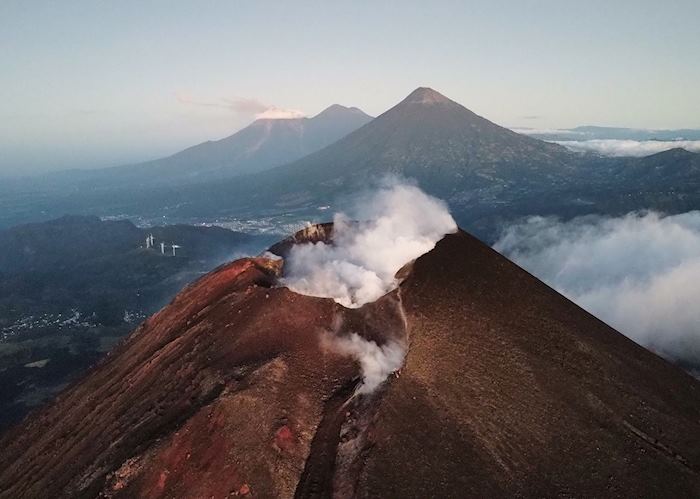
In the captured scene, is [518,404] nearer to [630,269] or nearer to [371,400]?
[371,400]

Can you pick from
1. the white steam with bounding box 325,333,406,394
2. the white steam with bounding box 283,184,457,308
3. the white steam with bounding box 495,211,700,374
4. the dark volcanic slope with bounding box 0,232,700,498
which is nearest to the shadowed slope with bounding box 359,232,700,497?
the dark volcanic slope with bounding box 0,232,700,498

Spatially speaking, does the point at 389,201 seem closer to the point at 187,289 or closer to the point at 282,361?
the point at 187,289

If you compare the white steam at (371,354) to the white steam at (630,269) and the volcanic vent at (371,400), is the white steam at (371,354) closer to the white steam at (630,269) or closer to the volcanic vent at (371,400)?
the volcanic vent at (371,400)

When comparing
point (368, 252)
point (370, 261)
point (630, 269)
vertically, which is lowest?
point (630, 269)

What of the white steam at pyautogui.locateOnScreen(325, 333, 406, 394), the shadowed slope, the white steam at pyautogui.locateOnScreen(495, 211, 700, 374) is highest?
the white steam at pyautogui.locateOnScreen(325, 333, 406, 394)

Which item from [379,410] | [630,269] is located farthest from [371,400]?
[630,269]

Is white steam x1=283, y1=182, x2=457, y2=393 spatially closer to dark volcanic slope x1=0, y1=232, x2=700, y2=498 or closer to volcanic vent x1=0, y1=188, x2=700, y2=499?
volcanic vent x1=0, y1=188, x2=700, y2=499
